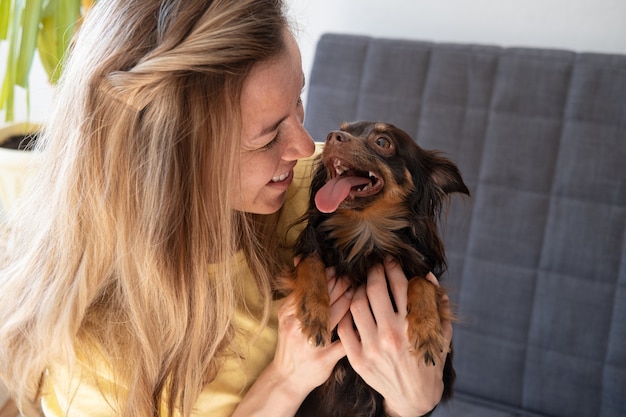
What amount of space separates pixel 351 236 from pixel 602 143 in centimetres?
88

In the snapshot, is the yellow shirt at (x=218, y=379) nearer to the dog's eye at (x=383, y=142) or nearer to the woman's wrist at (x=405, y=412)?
the woman's wrist at (x=405, y=412)

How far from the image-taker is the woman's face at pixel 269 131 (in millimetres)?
1170

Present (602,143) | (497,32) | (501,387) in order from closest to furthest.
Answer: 1. (602,143)
2. (501,387)
3. (497,32)

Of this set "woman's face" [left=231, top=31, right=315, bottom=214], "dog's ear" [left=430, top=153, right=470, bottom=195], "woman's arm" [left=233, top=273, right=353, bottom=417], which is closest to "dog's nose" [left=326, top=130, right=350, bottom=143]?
"woman's face" [left=231, top=31, right=315, bottom=214]

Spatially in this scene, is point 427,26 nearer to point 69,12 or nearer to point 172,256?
point 69,12

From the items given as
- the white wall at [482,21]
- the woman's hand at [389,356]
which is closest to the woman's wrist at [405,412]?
the woman's hand at [389,356]

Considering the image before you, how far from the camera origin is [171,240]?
1.24 meters

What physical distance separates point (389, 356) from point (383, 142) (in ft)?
1.54

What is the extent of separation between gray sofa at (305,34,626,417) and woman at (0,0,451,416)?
759 mm

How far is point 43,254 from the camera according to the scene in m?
1.30

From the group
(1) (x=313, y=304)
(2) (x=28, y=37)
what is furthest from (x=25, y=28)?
(1) (x=313, y=304)

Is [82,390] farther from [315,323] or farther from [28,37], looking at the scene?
[28,37]

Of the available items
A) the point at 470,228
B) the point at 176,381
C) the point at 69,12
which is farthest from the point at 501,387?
the point at 69,12

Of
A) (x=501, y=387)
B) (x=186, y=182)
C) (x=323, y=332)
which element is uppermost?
(x=186, y=182)
